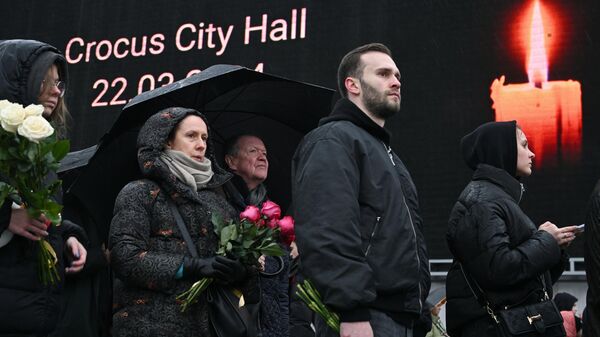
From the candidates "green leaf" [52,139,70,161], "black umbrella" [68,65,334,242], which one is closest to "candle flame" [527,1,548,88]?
"black umbrella" [68,65,334,242]

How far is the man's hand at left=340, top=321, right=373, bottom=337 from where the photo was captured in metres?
1.99

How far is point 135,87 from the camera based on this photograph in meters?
6.07

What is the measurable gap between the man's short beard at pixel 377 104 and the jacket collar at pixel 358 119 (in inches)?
2.2

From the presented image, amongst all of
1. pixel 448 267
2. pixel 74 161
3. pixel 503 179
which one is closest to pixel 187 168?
pixel 74 161

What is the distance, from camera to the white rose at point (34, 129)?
1.96 m

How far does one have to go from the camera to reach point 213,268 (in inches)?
93.0

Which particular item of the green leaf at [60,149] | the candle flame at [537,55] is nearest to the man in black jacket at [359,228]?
the green leaf at [60,149]

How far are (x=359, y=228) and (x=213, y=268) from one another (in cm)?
50

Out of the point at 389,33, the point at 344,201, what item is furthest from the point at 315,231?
the point at 389,33

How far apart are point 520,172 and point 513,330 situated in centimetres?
66

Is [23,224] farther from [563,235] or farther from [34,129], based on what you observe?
[563,235]

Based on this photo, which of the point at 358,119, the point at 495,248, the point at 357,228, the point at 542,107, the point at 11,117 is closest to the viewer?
the point at 11,117

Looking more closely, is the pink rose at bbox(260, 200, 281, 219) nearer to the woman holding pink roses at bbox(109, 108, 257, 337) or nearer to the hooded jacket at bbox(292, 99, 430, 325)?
the woman holding pink roses at bbox(109, 108, 257, 337)

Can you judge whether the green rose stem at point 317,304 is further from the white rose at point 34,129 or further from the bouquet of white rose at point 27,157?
the white rose at point 34,129
